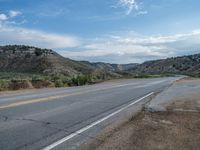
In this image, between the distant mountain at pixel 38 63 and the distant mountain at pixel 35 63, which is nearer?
the distant mountain at pixel 38 63

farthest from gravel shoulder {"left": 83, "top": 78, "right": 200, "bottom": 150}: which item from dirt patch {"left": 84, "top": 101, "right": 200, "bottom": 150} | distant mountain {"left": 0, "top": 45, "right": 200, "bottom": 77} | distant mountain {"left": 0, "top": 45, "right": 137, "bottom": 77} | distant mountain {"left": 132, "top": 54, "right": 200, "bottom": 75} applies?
distant mountain {"left": 132, "top": 54, "right": 200, "bottom": 75}

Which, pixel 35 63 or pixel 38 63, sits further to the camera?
pixel 35 63

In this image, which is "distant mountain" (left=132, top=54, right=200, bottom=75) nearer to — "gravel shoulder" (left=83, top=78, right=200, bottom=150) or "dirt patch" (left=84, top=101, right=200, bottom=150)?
"gravel shoulder" (left=83, top=78, right=200, bottom=150)

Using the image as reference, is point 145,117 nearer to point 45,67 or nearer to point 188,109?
point 188,109

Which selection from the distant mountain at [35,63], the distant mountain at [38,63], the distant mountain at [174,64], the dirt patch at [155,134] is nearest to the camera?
the dirt patch at [155,134]

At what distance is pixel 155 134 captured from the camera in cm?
846

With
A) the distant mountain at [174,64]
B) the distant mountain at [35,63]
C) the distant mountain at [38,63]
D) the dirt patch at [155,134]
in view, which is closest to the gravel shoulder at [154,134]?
the dirt patch at [155,134]

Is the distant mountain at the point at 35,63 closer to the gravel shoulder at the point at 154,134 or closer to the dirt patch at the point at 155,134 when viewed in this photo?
the gravel shoulder at the point at 154,134

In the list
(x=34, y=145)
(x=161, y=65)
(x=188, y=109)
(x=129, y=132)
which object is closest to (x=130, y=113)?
(x=188, y=109)

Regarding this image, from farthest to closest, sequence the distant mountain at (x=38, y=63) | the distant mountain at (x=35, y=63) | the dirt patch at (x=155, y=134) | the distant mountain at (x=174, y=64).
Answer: the distant mountain at (x=174, y=64) → the distant mountain at (x=35, y=63) → the distant mountain at (x=38, y=63) → the dirt patch at (x=155, y=134)

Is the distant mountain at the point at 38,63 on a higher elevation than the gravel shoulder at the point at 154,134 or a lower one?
higher

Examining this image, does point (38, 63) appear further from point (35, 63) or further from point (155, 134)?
point (155, 134)

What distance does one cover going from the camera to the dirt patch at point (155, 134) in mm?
7246

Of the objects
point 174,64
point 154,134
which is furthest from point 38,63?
point 154,134
